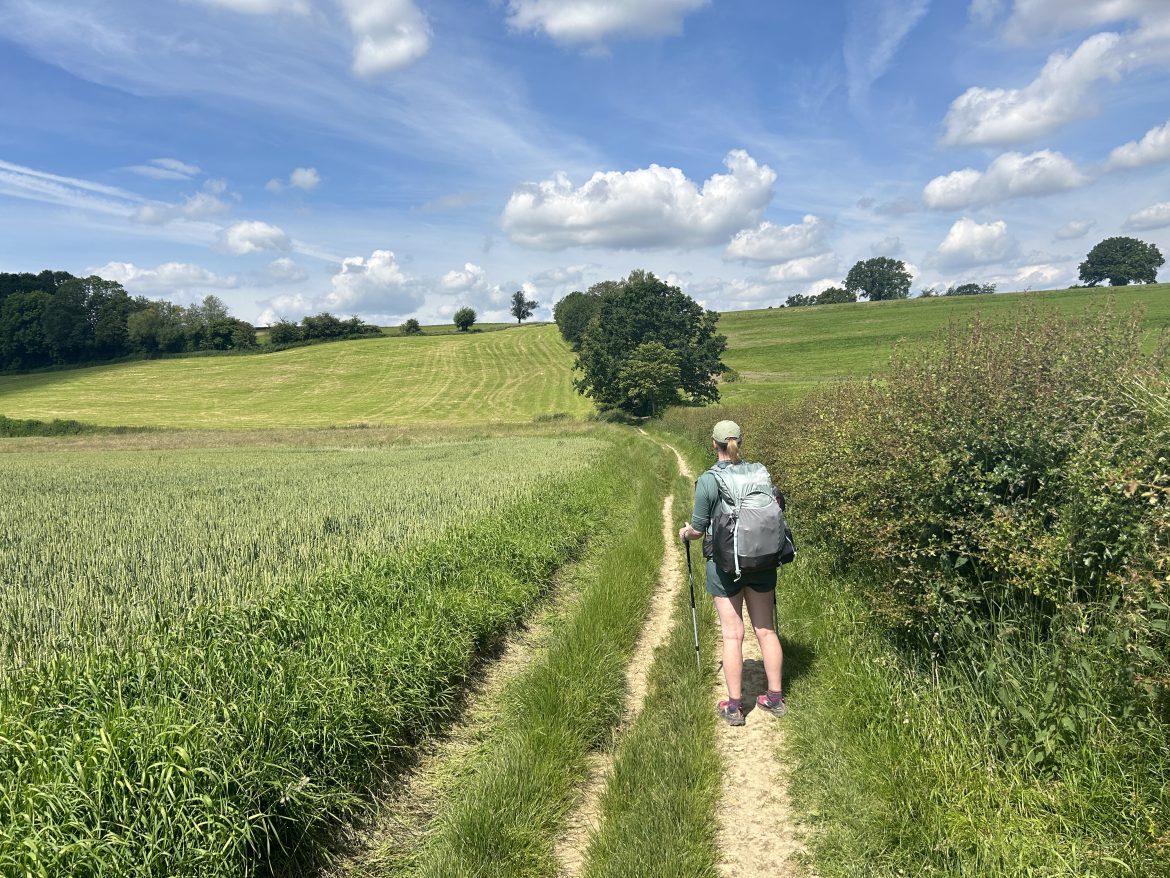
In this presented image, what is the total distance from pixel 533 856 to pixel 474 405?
186 feet

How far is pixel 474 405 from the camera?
58.9 m

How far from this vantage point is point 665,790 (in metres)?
4.00

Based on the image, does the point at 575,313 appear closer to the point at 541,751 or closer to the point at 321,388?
the point at 321,388

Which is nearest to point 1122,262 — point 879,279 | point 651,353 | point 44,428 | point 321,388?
point 879,279

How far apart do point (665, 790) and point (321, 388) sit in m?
70.6

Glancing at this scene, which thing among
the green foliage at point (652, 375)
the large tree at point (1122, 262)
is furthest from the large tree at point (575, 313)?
the large tree at point (1122, 262)

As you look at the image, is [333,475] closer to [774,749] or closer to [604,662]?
[604,662]

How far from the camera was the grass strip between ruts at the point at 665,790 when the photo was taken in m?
3.42

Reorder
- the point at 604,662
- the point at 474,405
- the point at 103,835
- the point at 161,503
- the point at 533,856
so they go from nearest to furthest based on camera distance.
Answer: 1. the point at 103,835
2. the point at 533,856
3. the point at 604,662
4. the point at 161,503
5. the point at 474,405

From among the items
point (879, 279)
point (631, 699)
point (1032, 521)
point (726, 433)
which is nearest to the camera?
point (1032, 521)

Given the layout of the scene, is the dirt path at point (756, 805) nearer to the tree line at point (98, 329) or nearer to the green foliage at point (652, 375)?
the green foliage at point (652, 375)

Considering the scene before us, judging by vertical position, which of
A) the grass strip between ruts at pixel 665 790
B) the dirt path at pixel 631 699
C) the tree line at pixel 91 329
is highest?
the tree line at pixel 91 329

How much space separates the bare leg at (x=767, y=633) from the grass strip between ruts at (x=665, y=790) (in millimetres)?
624

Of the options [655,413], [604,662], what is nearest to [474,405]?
[655,413]
